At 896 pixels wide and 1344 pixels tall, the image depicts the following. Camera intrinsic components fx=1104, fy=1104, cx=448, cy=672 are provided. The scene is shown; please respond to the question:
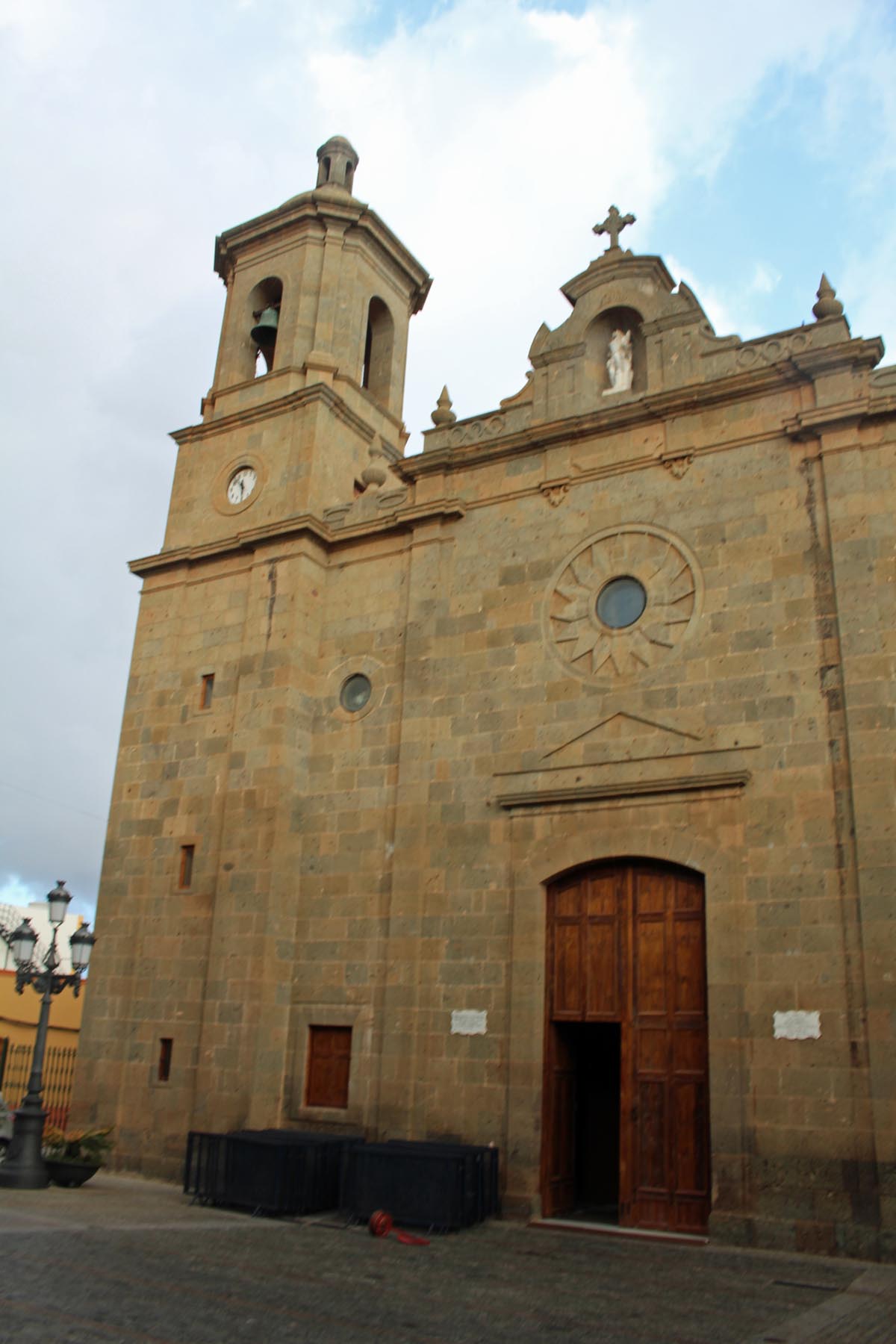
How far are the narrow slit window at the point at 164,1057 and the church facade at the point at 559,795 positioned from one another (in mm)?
38

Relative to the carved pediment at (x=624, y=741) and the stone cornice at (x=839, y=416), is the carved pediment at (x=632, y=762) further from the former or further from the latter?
the stone cornice at (x=839, y=416)

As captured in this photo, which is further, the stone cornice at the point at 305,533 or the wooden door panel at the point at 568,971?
the stone cornice at the point at 305,533

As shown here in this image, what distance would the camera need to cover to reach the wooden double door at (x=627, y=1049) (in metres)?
14.4

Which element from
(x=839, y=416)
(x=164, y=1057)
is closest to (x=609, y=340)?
(x=839, y=416)

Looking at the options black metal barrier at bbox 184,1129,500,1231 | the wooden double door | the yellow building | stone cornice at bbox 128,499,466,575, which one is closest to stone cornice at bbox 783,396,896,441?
stone cornice at bbox 128,499,466,575

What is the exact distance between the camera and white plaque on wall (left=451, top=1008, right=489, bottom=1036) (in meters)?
16.0

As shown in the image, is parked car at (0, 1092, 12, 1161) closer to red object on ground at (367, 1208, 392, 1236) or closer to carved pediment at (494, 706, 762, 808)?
red object on ground at (367, 1208, 392, 1236)

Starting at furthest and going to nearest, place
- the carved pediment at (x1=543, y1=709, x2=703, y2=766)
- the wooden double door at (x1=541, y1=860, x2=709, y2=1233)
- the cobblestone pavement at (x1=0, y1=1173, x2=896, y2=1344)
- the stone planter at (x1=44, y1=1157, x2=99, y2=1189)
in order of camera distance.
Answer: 1. the stone planter at (x1=44, y1=1157, x2=99, y2=1189)
2. the carved pediment at (x1=543, y1=709, x2=703, y2=766)
3. the wooden double door at (x1=541, y1=860, x2=709, y2=1233)
4. the cobblestone pavement at (x1=0, y1=1173, x2=896, y2=1344)

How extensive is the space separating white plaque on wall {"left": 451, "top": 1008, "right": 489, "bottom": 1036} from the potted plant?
556 centimetres

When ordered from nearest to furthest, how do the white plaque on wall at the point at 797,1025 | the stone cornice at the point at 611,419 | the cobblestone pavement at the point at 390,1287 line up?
1. the cobblestone pavement at the point at 390,1287
2. the white plaque on wall at the point at 797,1025
3. the stone cornice at the point at 611,419

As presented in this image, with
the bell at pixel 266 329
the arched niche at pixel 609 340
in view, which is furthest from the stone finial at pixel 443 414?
the bell at pixel 266 329

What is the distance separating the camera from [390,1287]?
34.4 feet

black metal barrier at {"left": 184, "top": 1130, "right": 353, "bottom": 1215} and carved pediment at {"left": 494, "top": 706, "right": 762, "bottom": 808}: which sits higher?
carved pediment at {"left": 494, "top": 706, "right": 762, "bottom": 808}

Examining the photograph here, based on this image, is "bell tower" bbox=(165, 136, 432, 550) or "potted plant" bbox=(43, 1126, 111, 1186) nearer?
"potted plant" bbox=(43, 1126, 111, 1186)
